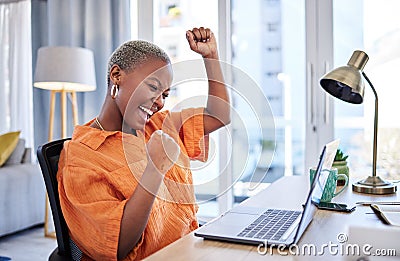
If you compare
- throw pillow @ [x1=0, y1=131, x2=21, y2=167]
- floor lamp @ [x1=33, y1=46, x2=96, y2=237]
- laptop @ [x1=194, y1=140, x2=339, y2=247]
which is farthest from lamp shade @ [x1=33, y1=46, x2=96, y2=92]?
laptop @ [x1=194, y1=140, x2=339, y2=247]

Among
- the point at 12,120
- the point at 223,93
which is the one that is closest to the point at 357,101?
the point at 223,93

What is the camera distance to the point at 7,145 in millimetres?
3488

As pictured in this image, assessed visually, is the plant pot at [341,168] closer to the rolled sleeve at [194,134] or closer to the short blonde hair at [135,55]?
the rolled sleeve at [194,134]

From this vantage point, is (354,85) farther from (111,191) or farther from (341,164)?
(111,191)

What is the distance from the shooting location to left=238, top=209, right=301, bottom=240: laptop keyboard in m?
0.86

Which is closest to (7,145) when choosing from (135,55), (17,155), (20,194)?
(17,155)

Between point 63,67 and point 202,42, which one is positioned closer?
point 202,42

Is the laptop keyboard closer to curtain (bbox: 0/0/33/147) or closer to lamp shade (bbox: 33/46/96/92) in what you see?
lamp shade (bbox: 33/46/96/92)

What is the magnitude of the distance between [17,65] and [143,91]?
3.79 metres

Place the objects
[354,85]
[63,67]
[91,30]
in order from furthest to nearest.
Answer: [91,30] → [63,67] → [354,85]

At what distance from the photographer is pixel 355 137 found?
3.07 m

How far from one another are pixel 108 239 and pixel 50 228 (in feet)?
9.00

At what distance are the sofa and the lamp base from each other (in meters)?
2.52

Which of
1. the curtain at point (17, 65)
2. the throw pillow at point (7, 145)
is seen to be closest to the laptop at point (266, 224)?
the throw pillow at point (7, 145)
